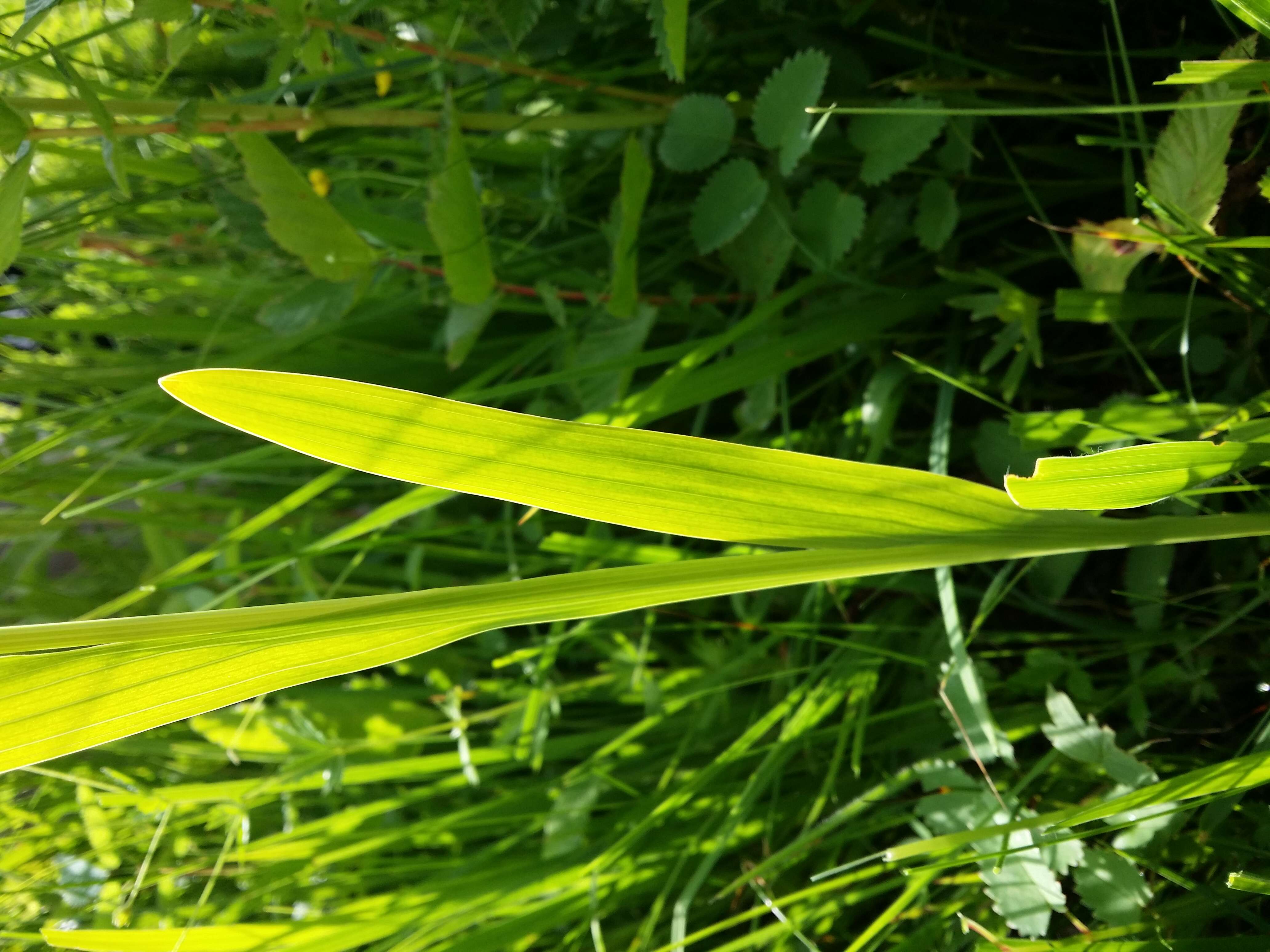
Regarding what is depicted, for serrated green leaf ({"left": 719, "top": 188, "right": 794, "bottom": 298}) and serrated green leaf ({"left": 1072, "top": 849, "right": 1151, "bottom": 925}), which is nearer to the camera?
serrated green leaf ({"left": 1072, "top": 849, "right": 1151, "bottom": 925})

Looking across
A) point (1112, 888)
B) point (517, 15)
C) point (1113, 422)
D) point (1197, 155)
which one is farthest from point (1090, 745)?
point (517, 15)

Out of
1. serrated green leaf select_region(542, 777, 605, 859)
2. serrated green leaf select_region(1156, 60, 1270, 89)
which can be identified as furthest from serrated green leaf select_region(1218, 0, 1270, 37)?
serrated green leaf select_region(542, 777, 605, 859)

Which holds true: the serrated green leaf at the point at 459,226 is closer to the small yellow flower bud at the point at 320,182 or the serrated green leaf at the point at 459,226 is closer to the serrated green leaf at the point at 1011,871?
the small yellow flower bud at the point at 320,182

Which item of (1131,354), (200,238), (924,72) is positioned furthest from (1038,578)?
(200,238)

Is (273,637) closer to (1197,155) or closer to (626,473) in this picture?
(626,473)

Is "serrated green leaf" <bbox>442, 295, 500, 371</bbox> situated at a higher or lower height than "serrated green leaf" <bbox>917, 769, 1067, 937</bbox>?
higher

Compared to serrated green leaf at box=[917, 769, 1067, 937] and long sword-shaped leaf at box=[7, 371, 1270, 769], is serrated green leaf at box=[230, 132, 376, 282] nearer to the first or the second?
long sword-shaped leaf at box=[7, 371, 1270, 769]
